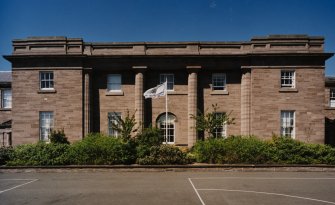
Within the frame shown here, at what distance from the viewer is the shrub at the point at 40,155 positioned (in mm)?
13602

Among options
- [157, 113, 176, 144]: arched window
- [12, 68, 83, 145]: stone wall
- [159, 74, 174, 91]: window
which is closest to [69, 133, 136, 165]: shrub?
[12, 68, 83, 145]: stone wall

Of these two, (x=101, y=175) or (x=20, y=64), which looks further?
(x=20, y=64)

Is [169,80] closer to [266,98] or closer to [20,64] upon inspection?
[266,98]

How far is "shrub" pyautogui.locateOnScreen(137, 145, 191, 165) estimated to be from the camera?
13.8 m

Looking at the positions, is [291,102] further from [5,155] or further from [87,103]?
[5,155]

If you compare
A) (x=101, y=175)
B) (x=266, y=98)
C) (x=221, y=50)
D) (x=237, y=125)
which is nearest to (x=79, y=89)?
(x=101, y=175)

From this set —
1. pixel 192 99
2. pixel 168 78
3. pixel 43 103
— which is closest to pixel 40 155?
pixel 43 103

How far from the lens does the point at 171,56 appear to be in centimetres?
1972

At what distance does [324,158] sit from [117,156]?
14257 mm

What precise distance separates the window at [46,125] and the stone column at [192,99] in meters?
13.3

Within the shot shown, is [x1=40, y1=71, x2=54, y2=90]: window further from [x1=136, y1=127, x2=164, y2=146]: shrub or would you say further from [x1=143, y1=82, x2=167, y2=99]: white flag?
[x1=136, y1=127, x2=164, y2=146]: shrub

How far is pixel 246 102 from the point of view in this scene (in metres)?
19.5

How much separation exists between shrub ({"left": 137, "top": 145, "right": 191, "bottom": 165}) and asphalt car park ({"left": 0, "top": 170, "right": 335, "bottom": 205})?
86 centimetres

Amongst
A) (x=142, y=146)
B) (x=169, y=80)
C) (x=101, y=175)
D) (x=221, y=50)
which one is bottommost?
(x=101, y=175)
